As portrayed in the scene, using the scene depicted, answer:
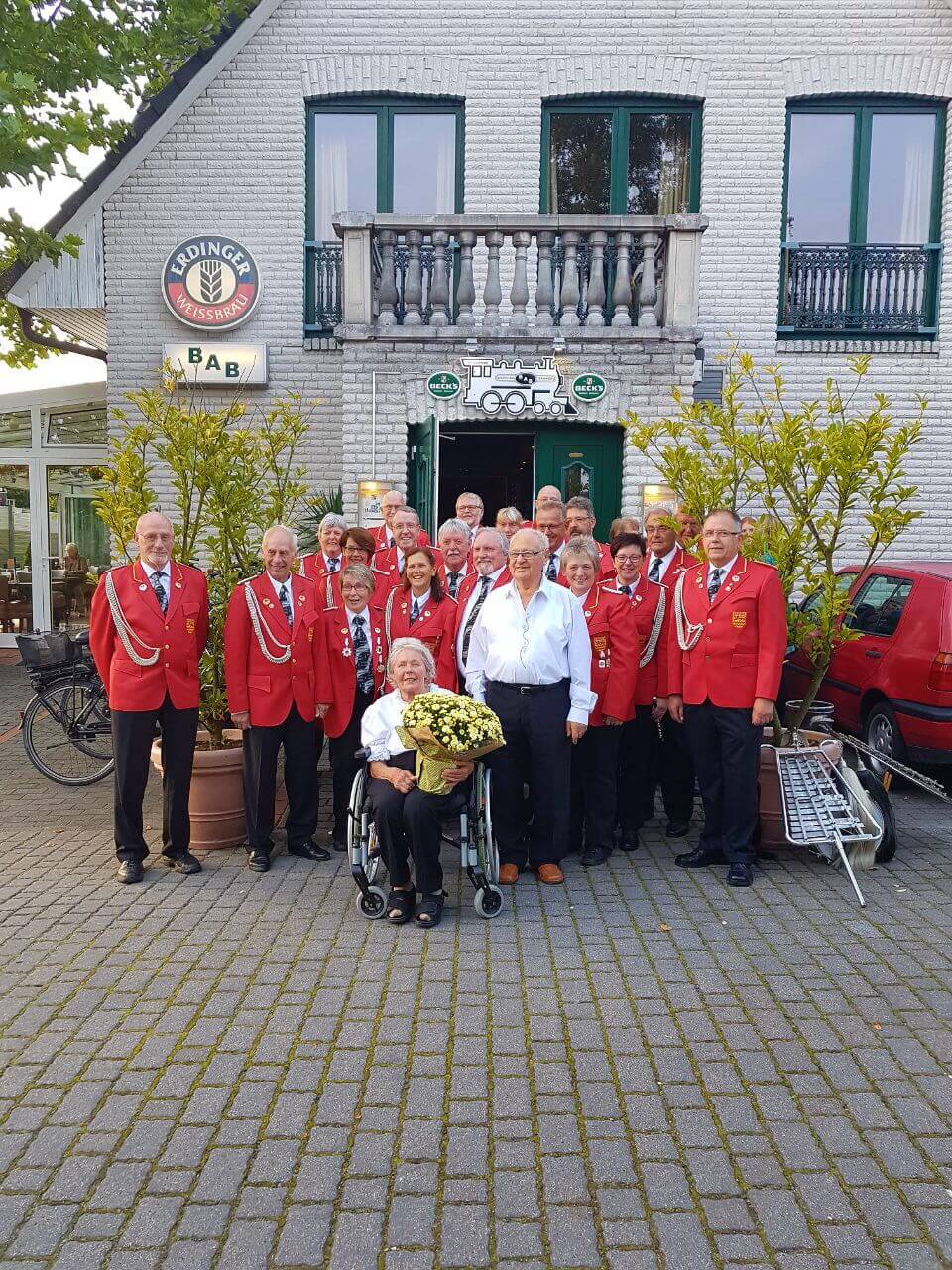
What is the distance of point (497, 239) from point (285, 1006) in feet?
26.4

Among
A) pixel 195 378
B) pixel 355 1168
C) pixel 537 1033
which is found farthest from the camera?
pixel 195 378

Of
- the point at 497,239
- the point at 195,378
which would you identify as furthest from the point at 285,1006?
the point at 195,378

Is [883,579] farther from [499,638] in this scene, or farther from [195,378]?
[195,378]

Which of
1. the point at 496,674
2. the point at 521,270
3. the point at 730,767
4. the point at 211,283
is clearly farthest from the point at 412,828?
the point at 211,283

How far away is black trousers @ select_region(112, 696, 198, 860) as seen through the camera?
5934 mm

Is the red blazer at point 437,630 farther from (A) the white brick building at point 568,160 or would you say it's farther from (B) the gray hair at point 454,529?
(A) the white brick building at point 568,160

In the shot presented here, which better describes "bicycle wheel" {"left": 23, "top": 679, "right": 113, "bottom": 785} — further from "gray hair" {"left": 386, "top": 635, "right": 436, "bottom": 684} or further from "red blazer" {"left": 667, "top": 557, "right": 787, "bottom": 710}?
"red blazer" {"left": 667, "top": 557, "right": 787, "bottom": 710}

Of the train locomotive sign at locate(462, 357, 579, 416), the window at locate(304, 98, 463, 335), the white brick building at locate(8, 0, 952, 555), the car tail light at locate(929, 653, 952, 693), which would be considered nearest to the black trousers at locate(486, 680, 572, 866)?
the car tail light at locate(929, 653, 952, 693)

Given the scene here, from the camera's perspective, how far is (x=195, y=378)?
11.8 metres

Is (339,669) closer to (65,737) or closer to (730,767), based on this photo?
(730,767)

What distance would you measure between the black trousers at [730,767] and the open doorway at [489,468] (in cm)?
528

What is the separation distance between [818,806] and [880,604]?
3.10m

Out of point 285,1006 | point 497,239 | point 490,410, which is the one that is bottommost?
point 285,1006

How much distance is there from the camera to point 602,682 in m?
6.33
